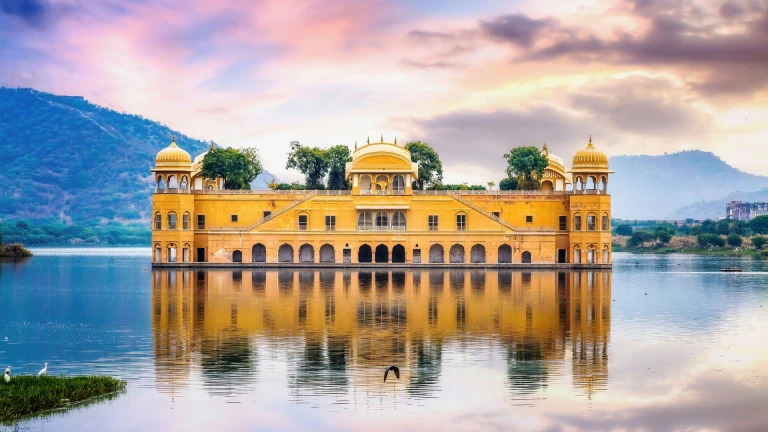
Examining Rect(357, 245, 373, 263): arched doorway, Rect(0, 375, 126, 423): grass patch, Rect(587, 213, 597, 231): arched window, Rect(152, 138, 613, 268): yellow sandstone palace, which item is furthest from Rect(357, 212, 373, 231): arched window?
Rect(0, 375, 126, 423): grass patch

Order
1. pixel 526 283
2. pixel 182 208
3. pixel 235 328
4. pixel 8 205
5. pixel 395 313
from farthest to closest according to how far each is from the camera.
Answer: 1. pixel 8 205
2. pixel 182 208
3. pixel 526 283
4. pixel 395 313
5. pixel 235 328

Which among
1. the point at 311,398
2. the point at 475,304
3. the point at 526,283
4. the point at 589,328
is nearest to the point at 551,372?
the point at 311,398

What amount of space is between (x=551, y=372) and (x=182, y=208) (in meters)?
44.0

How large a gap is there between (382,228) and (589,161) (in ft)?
44.9

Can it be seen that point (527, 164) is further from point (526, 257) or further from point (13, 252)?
point (13, 252)

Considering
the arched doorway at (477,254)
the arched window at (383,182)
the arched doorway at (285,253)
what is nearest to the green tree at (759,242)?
the arched doorway at (477,254)

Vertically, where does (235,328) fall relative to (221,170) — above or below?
below

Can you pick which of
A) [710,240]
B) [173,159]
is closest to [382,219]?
[173,159]

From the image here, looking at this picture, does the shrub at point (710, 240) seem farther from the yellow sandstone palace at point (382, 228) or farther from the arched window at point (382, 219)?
the arched window at point (382, 219)

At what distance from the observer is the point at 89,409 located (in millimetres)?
18203

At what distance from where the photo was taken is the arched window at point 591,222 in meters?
62.4

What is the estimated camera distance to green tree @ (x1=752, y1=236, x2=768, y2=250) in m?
95.9

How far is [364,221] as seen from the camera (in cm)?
6278

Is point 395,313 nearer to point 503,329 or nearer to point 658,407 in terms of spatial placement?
point 503,329
